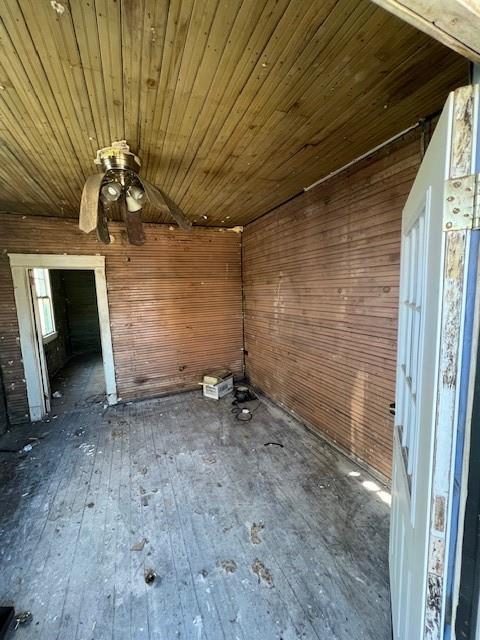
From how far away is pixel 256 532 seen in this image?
182 centimetres

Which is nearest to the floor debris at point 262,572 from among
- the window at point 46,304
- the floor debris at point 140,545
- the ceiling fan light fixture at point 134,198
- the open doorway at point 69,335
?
the floor debris at point 140,545

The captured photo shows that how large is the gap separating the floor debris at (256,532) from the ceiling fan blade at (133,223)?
2489 millimetres

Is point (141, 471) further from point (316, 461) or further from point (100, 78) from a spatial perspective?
point (100, 78)

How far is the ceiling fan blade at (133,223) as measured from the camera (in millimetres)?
2225

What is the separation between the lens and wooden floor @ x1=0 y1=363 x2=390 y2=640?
4.47ft

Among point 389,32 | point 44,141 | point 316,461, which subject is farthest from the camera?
point 316,461

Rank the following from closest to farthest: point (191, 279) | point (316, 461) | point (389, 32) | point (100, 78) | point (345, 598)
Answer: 1. point (389, 32)
2. point (100, 78)
3. point (345, 598)
4. point (316, 461)
5. point (191, 279)

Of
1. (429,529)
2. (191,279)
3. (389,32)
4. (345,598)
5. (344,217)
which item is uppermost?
(389,32)

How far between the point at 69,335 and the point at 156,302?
4066 mm

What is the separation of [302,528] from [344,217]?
242 centimetres

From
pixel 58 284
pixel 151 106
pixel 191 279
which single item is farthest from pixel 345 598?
pixel 58 284

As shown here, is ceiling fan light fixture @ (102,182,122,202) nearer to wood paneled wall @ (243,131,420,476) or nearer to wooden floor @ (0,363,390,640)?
wood paneled wall @ (243,131,420,476)

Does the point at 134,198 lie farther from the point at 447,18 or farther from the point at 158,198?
the point at 447,18

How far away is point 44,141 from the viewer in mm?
1743
